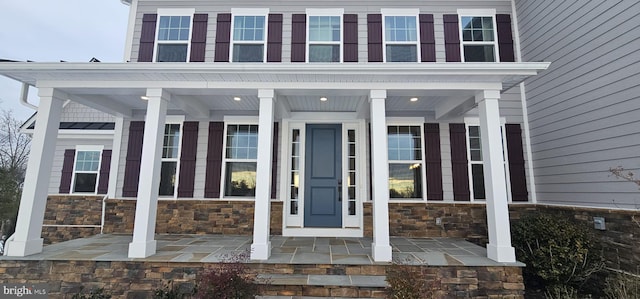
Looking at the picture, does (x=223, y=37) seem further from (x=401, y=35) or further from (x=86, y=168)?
(x=86, y=168)

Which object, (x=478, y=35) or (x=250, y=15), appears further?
(x=250, y=15)

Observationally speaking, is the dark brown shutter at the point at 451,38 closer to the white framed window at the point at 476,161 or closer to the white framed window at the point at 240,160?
the white framed window at the point at 476,161

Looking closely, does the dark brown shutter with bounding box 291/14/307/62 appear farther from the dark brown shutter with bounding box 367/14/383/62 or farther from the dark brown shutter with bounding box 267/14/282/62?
the dark brown shutter with bounding box 367/14/383/62

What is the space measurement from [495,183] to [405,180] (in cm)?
202

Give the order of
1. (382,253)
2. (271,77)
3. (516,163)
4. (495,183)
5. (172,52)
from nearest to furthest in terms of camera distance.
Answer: (382,253) < (495,183) < (271,77) < (516,163) < (172,52)

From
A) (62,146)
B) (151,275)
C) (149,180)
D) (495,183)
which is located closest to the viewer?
(151,275)

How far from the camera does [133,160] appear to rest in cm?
588

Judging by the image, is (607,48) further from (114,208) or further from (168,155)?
(114,208)

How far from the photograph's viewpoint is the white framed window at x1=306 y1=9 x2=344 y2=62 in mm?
5953

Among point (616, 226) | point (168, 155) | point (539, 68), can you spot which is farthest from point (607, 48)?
point (168, 155)

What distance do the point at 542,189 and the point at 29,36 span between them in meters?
72.4

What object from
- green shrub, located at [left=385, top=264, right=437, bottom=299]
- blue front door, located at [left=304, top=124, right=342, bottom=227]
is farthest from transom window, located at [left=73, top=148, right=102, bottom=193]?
green shrub, located at [left=385, top=264, right=437, bottom=299]

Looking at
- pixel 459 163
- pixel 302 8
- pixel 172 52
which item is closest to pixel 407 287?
pixel 459 163

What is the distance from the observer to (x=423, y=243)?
4.93 m
